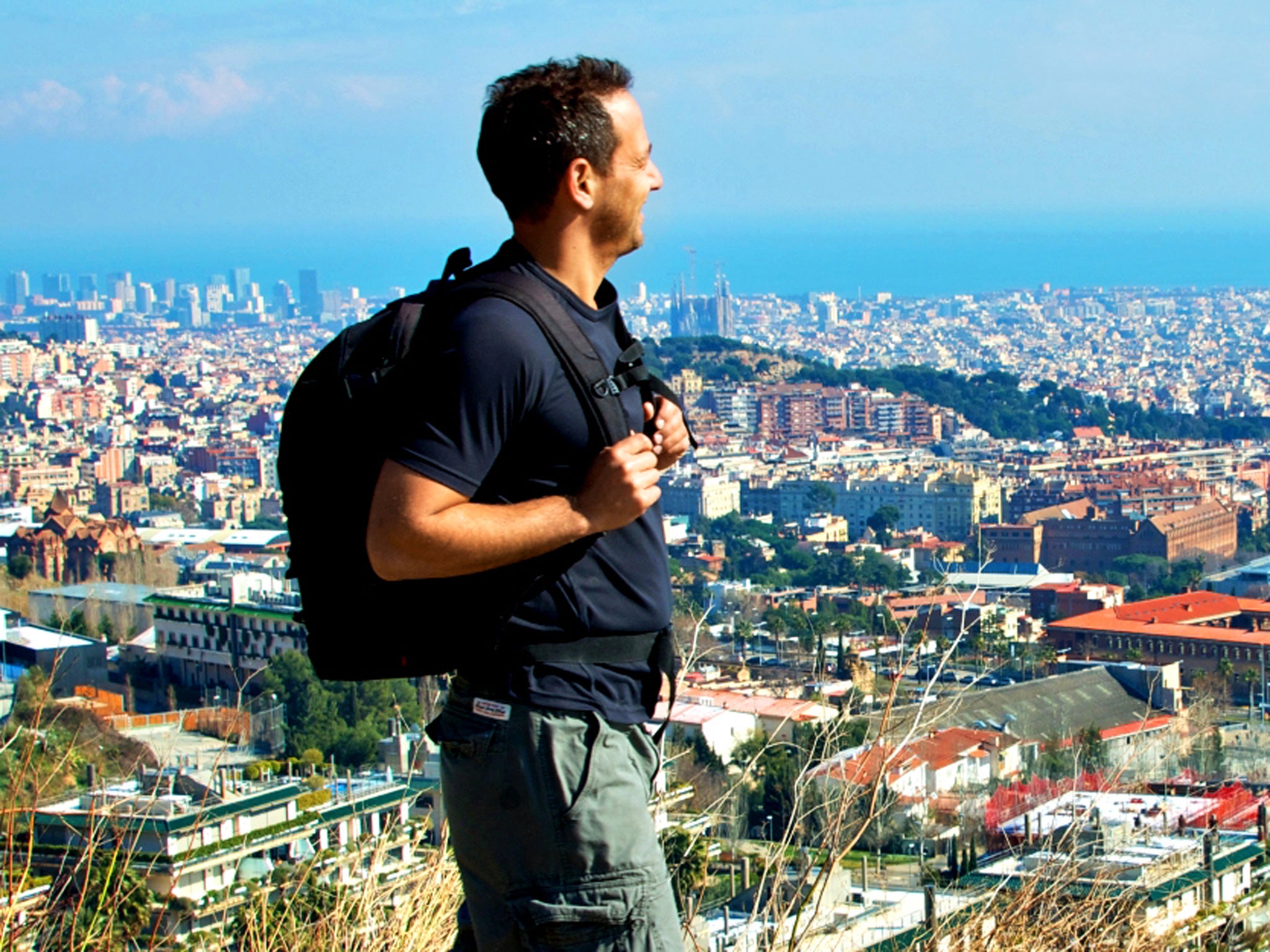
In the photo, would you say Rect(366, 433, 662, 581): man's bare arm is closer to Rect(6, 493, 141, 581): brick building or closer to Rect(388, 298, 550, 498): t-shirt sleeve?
Rect(388, 298, 550, 498): t-shirt sleeve

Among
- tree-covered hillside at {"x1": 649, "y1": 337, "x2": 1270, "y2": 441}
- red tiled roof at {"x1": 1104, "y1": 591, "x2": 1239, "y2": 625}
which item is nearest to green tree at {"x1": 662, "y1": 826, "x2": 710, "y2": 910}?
red tiled roof at {"x1": 1104, "y1": 591, "x2": 1239, "y2": 625}

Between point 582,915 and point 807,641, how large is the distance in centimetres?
1910

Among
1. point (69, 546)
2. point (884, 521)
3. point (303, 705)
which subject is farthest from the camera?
point (884, 521)

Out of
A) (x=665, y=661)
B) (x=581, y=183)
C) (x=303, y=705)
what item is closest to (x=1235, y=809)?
(x=665, y=661)

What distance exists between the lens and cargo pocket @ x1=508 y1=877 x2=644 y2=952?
1.14m

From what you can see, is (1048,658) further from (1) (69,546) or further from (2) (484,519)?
(2) (484,519)

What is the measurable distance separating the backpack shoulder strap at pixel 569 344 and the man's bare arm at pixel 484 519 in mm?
19

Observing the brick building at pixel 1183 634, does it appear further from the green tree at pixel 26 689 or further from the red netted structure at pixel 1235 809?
the green tree at pixel 26 689

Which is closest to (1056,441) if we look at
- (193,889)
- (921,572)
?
(921,572)

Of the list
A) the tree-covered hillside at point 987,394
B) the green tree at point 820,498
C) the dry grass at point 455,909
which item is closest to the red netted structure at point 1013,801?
the dry grass at point 455,909

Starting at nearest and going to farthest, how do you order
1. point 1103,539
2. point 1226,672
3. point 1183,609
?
point 1226,672 < point 1183,609 < point 1103,539

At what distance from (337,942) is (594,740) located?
635 mm

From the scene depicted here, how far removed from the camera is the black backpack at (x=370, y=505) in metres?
1.13

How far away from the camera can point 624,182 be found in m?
1.18
